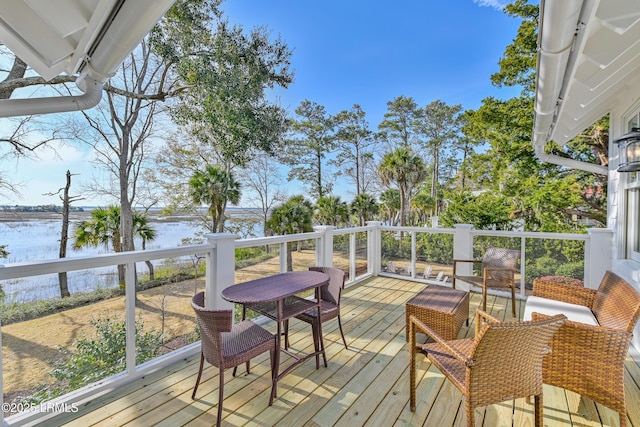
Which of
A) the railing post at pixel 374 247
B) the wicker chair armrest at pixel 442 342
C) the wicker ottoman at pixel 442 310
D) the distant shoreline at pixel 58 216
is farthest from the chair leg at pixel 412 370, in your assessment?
the distant shoreline at pixel 58 216

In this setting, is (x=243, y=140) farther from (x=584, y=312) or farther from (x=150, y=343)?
(x=584, y=312)

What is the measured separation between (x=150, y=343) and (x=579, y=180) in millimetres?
10706

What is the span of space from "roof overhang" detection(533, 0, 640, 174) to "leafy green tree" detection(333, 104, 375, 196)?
15704 millimetres

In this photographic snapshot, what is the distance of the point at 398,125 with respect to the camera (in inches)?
754

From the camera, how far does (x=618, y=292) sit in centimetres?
225

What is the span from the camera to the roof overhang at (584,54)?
161 centimetres

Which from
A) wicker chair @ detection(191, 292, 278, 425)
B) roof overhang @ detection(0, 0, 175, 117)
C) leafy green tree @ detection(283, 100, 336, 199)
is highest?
leafy green tree @ detection(283, 100, 336, 199)

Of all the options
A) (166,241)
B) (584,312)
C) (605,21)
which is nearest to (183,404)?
(584,312)

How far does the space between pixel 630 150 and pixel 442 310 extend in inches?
80.7

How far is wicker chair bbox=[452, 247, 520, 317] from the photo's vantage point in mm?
3624

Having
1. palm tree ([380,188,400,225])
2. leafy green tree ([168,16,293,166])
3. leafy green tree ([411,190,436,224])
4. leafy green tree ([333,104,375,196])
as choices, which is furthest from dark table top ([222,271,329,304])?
leafy green tree ([333,104,375,196])

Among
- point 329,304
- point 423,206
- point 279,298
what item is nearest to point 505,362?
point 279,298

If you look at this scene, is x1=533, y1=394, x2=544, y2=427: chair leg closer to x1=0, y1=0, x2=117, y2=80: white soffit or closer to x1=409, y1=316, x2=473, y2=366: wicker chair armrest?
x1=409, y1=316, x2=473, y2=366: wicker chair armrest

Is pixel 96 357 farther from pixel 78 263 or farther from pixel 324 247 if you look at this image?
pixel 324 247
